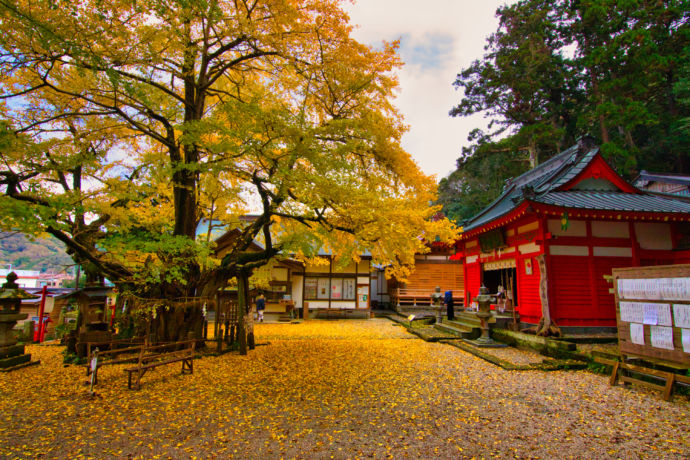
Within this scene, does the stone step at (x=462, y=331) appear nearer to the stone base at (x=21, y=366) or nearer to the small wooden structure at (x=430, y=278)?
the small wooden structure at (x=430, y=278)

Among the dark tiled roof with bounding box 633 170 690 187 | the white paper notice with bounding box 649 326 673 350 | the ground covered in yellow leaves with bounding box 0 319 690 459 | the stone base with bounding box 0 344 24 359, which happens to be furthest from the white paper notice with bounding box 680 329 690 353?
the dark tiled roof with bounding box 633 170 690 187

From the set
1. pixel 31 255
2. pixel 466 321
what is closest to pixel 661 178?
pixel 466 321

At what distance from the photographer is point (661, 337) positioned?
229 inches

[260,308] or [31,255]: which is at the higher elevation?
[31,255]

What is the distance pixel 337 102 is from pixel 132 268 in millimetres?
7254

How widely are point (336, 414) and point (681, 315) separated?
605 centimetres

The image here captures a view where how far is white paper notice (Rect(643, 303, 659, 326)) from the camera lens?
233 inches

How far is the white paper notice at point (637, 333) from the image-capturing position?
6152mm

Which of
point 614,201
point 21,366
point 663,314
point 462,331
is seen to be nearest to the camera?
point 663,314

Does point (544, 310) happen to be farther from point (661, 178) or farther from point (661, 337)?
point (661, 178)

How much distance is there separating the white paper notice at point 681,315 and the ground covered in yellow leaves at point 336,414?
1.29 metres

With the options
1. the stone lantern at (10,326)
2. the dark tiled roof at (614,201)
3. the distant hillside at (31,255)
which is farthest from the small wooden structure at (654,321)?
the distant hillside at (31,255)

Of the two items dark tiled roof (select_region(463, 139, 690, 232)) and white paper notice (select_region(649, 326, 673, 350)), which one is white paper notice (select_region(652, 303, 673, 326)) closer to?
white paper notice (select_region(649, 326, 673, 350))

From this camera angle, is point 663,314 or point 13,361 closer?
point 663,314
